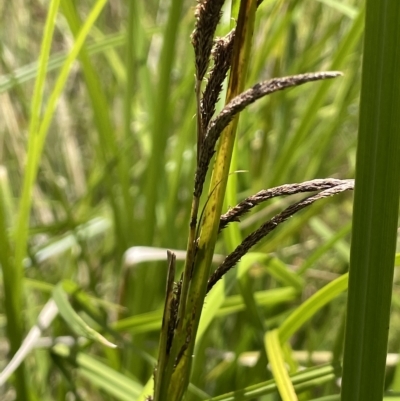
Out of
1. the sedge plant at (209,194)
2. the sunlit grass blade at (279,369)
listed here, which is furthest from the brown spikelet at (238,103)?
the sunlit grass blade at (279,369)

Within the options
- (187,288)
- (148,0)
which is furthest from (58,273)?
(148,0)

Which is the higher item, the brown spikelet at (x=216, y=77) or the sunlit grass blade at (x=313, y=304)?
the brown spikelet at (x=216, y=77)

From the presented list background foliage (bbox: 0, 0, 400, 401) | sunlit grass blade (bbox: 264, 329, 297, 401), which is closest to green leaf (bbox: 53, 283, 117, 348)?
background foliage (bbox: 0, 0, 400, 401)

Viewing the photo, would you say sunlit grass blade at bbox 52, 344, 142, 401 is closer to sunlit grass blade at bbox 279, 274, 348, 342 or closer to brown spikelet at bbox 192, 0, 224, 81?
sunlit grass blade at bbox 279, 274, 348, 342

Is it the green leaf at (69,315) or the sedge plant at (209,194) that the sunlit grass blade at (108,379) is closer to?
the green leaf at (69,315)

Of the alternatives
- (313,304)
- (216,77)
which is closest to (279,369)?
(313,304)

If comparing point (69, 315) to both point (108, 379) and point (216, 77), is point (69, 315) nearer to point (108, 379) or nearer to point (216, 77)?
point (108, 379)

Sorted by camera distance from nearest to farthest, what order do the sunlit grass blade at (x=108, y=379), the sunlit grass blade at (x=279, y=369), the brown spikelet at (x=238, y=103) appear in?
the brown spikelet at (x=238, y=103), the sunlit grass blade at (x=279, y=369), the sunlit grass blade at (x=108, y=379)
